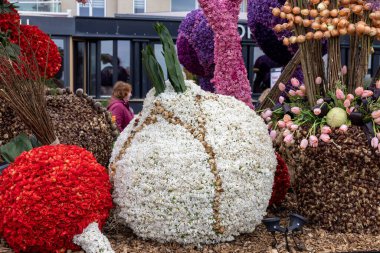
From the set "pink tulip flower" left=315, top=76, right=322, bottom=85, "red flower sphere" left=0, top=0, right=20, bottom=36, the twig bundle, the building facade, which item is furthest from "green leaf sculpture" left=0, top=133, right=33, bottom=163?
the building facade

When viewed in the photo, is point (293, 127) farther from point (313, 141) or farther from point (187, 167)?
point (187, 167)

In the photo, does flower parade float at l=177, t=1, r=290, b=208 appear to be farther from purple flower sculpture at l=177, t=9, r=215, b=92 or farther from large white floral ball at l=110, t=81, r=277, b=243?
large white floral ball at l=110, t=81, r=277, b=243

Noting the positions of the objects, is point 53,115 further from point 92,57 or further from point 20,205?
point 92,57

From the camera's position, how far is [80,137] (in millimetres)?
3965

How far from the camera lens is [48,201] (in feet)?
8.75

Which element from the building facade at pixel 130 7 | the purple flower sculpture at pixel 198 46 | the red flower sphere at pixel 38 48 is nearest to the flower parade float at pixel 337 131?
the red flower sphere at pixel 38 48

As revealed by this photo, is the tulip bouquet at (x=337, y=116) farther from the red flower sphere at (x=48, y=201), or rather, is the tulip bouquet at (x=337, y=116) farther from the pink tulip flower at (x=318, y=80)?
the red flower sphere at (x=48, y=201)

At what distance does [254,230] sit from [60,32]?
1122 centimetres

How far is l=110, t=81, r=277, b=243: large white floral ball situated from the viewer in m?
2.83

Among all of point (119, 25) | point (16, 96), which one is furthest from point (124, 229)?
point (119, 25)

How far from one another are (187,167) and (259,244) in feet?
1.94

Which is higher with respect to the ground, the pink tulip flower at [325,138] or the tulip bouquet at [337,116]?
the tulip bouquet at [337,116]

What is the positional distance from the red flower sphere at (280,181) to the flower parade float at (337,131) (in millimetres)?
222

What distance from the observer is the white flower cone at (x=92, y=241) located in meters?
2.68
